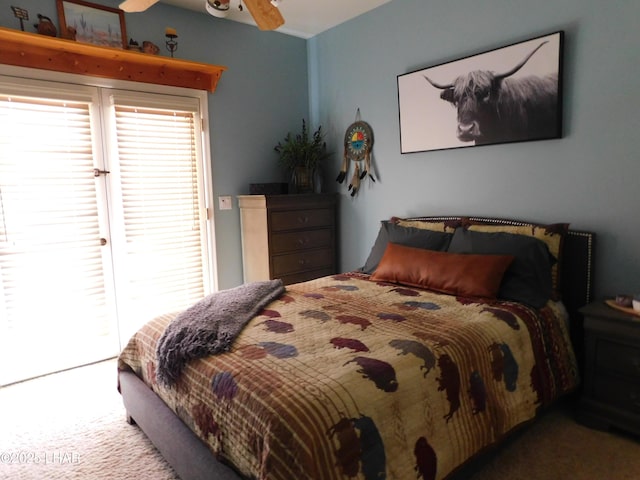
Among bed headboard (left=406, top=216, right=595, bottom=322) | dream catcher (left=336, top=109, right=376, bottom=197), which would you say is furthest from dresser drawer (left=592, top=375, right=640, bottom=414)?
dream catcher (left=336, top=109, right=376, bottom=197)

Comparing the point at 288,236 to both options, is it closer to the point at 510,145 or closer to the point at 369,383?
the point at 510,145

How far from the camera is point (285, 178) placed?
12.7 ft

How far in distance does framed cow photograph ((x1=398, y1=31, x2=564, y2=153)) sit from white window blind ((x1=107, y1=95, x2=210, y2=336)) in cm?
175

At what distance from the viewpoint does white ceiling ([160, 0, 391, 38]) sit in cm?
317

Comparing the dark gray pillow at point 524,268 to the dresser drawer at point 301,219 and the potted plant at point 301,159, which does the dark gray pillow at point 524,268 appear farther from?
the potted plant at point 301,159

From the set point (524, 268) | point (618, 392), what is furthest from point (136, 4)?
point (618, 392)

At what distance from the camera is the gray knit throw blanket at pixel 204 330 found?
166 centimetres

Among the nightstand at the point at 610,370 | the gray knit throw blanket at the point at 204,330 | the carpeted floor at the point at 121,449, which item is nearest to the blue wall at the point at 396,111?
the nightstand at the point at 610,370

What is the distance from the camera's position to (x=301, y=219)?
3.52 meters

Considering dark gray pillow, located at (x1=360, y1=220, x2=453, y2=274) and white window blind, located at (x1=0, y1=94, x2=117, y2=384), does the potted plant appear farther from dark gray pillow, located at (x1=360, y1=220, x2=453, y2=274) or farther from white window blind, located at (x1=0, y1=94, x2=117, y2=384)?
white window blind, located at (x1=0, y1=94, x2=117, y2=384)

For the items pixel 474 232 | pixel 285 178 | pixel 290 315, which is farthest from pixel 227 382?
pixel 285 178

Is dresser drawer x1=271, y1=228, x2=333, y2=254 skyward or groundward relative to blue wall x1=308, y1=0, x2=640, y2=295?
groundward

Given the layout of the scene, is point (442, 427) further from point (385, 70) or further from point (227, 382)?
point (385, 70)

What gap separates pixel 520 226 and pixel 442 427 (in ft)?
4.84
